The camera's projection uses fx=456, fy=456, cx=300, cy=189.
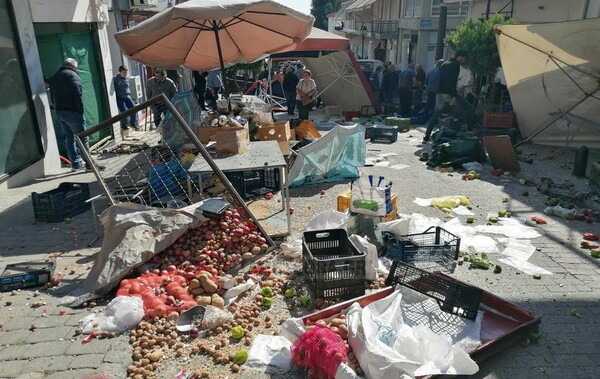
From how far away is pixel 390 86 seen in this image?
15.7m

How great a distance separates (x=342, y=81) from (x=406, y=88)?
6.94 feet

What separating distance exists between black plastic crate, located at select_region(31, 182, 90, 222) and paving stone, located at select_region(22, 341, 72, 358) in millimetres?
2940

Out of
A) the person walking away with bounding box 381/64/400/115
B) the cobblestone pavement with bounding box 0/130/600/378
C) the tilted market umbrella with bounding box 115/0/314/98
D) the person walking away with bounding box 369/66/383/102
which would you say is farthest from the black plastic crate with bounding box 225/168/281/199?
the person walking away with bounding box 369/66/383/102

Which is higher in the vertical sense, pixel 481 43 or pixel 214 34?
pixel 214 34

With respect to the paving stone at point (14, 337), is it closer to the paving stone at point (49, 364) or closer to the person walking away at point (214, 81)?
the paving stone at point (49, 364)

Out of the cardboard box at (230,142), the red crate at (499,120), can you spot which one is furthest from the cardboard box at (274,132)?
the red crate at (499,120)

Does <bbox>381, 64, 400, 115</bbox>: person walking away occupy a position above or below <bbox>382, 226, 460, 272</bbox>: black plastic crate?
above

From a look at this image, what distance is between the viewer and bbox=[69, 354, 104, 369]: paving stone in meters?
3.58

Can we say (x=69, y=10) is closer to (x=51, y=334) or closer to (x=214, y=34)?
(x=214, y=34)

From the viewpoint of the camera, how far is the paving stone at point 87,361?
3.58 metres

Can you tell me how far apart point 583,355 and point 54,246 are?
574 centimetres

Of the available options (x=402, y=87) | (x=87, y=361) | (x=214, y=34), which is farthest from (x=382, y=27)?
(x=87, y=361)

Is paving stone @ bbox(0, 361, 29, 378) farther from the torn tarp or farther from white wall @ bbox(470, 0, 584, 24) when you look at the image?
white wall @ bbox(470, 0, 584, 24)

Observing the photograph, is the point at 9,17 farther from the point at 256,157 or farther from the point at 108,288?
the point at 108,288
